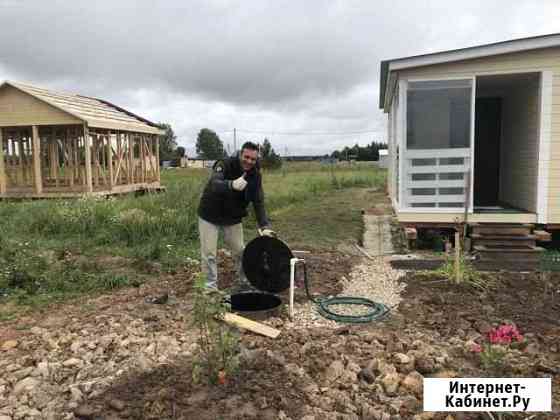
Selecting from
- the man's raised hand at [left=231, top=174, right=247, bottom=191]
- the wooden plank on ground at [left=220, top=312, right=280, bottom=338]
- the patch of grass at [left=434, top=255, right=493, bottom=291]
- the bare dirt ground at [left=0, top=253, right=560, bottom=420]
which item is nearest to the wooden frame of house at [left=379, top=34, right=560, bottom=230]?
the patch of grass at [left=434, top=255, right=493, bottom=291]

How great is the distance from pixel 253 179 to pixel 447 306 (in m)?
2.27

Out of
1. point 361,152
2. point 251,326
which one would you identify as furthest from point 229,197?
point 361,152

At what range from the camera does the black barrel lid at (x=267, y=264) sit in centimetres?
471

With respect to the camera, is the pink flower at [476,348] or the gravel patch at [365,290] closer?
the pink flower at [476,348]

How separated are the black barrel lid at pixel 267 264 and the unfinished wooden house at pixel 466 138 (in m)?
3.52

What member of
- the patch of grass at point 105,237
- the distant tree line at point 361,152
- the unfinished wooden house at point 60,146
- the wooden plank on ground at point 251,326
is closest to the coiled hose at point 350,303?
the wooden plank on ground at point 251,326

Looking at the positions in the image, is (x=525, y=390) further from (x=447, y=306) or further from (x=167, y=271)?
(x=167, y=271)

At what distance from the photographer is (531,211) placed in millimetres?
7551

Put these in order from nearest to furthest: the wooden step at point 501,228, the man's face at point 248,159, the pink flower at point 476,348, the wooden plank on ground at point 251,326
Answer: the pink flower at point 476,348 → the wooden plank on ground at point 251,326 → the man's face at point 248,159 → the wooden step at point 501,228

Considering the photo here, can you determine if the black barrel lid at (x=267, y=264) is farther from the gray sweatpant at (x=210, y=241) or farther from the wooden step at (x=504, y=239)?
the wooden step at (x=504, y=239)

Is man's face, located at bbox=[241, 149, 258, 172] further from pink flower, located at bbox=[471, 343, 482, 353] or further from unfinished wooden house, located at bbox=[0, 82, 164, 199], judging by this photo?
unfinished wooden house, located at bbox=[0, 82, 164, 199]

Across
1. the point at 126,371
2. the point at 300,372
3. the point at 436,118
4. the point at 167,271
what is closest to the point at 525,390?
the point at 300,372

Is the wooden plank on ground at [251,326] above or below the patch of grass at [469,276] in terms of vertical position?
below

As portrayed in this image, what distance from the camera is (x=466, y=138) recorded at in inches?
291
